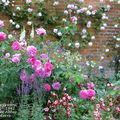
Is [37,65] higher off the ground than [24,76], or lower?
higher

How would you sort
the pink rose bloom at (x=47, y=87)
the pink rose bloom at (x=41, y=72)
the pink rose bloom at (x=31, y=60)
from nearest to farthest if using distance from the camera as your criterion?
1. the pink rose bloom at (x=41, y=72)
2. the pink rose bloom at (x=31, y=60)
3. the pink rose bloom at (x=47, y=87)

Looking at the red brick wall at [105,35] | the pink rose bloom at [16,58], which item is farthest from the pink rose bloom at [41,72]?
the red brick wall at [105,35]

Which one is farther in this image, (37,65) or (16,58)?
(16,58)

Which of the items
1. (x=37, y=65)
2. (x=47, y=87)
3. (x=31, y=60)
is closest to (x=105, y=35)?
(x=47, y=87)

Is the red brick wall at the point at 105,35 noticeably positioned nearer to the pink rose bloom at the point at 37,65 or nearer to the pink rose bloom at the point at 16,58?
the pink rose bloom at the point at 16,58

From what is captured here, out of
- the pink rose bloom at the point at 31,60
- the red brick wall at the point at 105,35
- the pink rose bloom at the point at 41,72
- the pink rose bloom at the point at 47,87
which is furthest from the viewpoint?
the red brick wall at the point at 105,35

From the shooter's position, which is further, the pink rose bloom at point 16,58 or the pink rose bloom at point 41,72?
the pink rose bloom at point 16,58

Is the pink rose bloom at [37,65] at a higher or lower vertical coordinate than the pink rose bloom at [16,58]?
lower

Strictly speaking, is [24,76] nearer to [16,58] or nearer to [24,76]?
[24,76]

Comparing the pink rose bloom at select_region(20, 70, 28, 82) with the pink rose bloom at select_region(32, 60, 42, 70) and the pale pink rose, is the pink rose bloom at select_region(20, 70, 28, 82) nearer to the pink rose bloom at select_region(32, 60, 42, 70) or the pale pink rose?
the pale pink rose

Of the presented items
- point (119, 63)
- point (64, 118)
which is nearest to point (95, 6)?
point (119, 63)

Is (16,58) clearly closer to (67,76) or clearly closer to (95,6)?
(67,76)

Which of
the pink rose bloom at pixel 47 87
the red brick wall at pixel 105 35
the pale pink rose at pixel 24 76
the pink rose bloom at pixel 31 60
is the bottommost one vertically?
the pink rose bloom at pixel 47 87

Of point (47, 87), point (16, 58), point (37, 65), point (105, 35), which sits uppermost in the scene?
point (105, 35)
